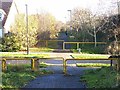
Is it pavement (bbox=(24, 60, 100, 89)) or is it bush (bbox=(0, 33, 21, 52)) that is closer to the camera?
pavement (bbox=(24, 60, 100, 89))

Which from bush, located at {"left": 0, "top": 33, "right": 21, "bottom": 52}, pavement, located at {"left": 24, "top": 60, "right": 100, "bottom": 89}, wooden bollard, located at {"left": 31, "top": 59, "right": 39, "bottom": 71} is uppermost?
bush, located at {"left": 0, "top": 33, "right": 21, "bottom": 52}

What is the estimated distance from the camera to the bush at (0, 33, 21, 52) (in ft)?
132

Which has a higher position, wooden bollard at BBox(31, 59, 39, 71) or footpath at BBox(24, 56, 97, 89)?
wooden bollard at BBox(31, 59, 39, 71)

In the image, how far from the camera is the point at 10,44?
A: 40.6 metres

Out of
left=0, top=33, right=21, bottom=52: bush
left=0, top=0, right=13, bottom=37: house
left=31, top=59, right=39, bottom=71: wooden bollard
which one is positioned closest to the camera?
left=31, top=59, right=39, bottom=71: wooden bollard

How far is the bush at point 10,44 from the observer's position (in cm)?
4034

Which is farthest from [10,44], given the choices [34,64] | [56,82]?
[56,82]

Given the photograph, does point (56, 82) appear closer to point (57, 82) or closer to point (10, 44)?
point (57, 82)

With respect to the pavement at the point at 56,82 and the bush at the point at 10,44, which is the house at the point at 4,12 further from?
the pavement at the point at 56,82

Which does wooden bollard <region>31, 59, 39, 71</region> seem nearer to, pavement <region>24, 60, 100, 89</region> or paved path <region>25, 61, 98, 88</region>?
pavement <region>24, 60, 100, 89</region>

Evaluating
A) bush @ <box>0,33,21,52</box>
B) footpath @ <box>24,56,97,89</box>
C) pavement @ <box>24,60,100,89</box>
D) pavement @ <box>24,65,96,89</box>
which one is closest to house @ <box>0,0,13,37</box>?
bush @ <box>0,33,21,52</box>

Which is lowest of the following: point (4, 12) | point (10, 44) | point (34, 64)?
point (34, 64)

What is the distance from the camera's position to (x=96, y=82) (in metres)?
12.1

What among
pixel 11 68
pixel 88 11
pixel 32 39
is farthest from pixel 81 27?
pixel 11 68
